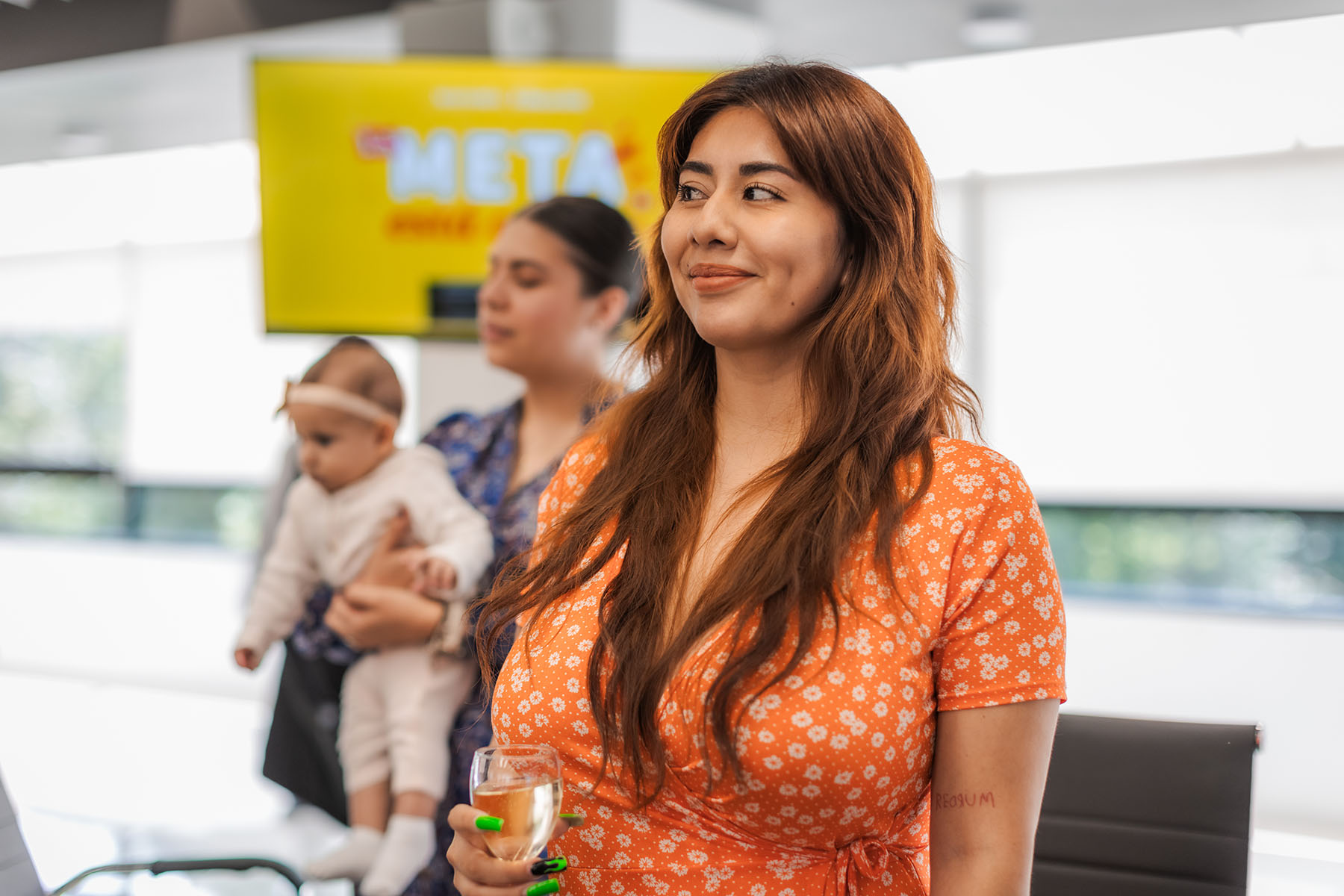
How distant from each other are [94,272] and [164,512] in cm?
193

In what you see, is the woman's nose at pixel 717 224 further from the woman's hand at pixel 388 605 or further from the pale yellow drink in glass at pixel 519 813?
the woman's hand at pixel 388 605

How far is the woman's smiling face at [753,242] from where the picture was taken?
4.28ft

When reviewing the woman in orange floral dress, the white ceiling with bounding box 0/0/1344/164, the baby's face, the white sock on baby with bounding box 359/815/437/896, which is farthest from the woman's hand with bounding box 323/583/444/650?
the white ceiling with bounding box 0/0/1344/164

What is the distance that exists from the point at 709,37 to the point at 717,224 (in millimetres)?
3809

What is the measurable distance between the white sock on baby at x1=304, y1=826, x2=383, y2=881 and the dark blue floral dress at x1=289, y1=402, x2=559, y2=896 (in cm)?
12

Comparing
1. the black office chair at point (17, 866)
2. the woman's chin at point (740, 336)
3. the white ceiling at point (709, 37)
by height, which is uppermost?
the white ceiling at point (709, 37)

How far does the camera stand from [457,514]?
2.58 m

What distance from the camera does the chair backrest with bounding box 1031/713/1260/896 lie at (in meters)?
1.66

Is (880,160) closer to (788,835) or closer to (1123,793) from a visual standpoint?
(788,835)

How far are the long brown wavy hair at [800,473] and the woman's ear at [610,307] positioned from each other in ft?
3.55

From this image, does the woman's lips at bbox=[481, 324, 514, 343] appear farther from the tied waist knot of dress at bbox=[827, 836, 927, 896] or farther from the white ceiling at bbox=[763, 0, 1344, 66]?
the white ceiling at bbox=[763, 0, 1344, 66]

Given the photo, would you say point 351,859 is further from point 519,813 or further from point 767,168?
point 767,168

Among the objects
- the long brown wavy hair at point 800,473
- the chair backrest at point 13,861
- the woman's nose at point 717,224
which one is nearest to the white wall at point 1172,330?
the long brown wavy hair at point 800,473

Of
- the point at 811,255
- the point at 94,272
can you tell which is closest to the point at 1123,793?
the point at 811,255
